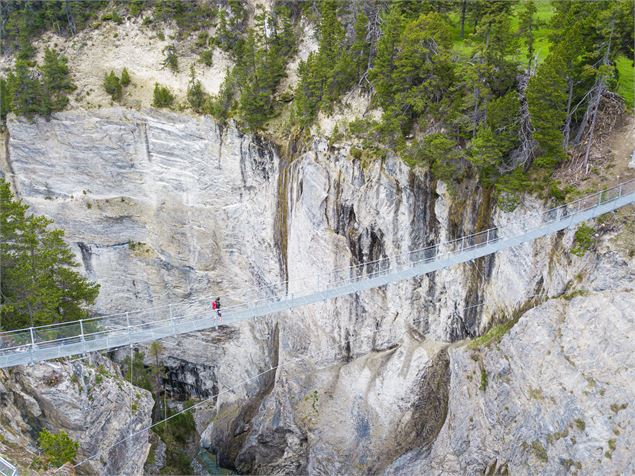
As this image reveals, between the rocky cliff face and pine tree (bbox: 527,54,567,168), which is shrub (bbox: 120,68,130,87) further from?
pine tree (bbox: 527,54,567,168)

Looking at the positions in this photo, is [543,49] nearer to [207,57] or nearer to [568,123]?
[568,123]

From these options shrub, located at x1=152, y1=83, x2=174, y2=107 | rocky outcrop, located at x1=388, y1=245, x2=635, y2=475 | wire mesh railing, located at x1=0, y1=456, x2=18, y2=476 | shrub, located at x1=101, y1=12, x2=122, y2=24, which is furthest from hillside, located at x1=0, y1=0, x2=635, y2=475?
wire mesh railing, located at x1=0, y1=456, x2=18, y2=476

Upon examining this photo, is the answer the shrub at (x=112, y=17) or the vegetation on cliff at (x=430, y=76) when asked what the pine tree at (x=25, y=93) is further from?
the shrub at (x=112, y=17)

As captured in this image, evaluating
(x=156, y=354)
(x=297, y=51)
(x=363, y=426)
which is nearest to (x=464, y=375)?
(x=363, y=426)

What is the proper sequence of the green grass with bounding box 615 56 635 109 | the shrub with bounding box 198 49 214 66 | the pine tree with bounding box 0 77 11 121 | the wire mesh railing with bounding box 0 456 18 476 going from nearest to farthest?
the wire mesh railing with bounding box 0 456 18 476 < the green grass with bounding box 615 56 635 109 < the shrub with bounding box 198 49 214 66 < the pine tree with bounding box 0 77 11 121

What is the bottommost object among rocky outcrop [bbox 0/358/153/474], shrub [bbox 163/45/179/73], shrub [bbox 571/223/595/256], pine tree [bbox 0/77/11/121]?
rocky outcrop [bbox 0/358/153/474]

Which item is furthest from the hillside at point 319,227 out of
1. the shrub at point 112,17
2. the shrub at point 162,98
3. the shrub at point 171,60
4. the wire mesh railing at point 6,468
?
the wire mesh railing at point 6,468

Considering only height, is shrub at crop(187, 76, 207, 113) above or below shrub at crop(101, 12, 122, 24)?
below
